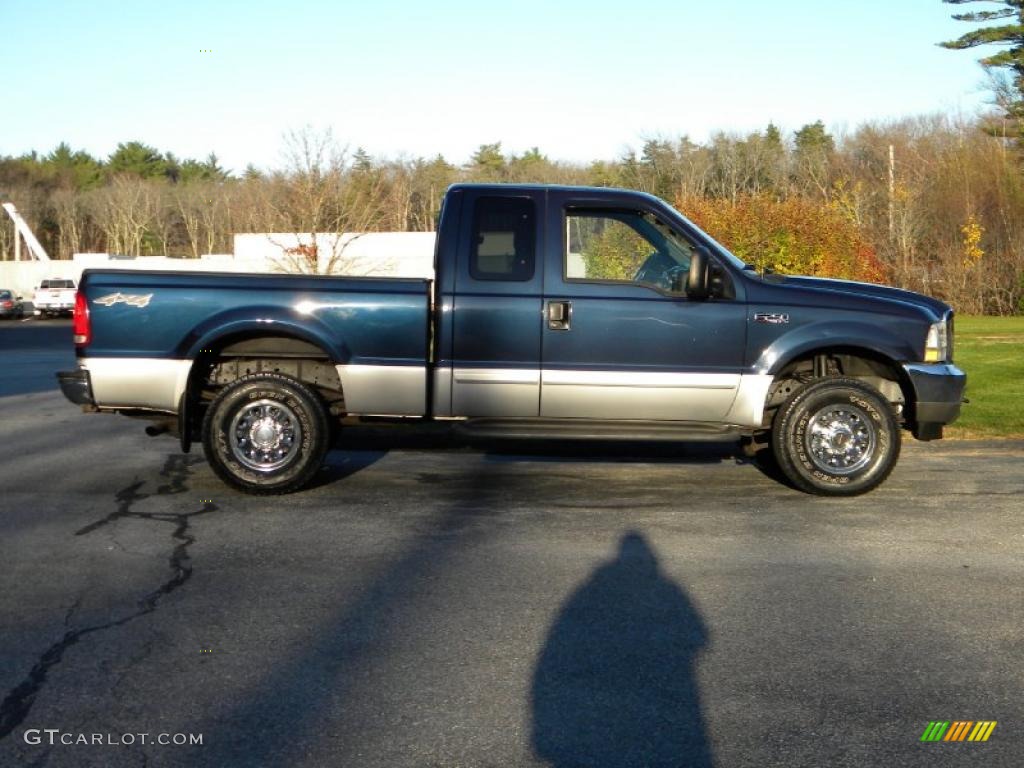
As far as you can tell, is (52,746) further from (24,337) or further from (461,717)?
(24,337)

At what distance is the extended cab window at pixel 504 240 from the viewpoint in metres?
8.12

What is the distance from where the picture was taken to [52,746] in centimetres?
390

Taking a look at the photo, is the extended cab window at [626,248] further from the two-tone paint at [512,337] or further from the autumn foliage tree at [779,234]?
the autumn foliage tree at [779,234]

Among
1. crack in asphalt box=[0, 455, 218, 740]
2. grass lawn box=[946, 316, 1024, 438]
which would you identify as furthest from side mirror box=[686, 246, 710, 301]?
grass lawn box=[946, 316, 1024, 438]

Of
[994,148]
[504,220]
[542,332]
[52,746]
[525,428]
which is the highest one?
[994,148]

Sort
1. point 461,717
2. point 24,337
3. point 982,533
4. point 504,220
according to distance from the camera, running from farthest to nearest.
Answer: point 24,337 < point 504,220 < point 982,533 < point 461,717

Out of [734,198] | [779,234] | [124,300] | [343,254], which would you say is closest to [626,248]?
[124,300]

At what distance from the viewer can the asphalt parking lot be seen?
13.2ft

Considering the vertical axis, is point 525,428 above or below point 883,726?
above

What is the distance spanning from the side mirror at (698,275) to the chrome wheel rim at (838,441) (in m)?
1.27

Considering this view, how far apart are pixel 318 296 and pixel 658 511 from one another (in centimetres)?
284

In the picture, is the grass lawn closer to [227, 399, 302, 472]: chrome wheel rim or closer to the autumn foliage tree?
the autumn foliage tree

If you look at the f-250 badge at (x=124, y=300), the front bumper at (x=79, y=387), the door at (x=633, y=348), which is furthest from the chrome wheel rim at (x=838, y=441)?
the front bumper at (x=79, y=387)

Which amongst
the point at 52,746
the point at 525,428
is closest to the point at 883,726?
the point at 52,746
